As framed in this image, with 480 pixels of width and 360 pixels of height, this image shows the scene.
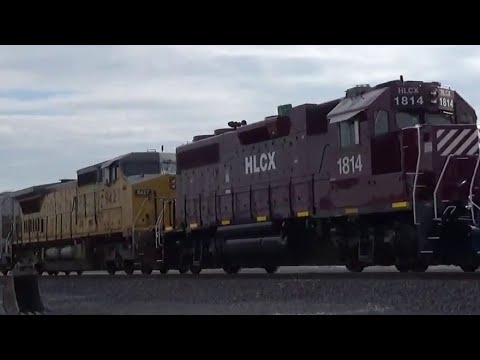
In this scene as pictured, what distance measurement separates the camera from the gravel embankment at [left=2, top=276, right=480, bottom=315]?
9047mm

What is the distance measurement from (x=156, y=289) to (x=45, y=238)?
17.5m

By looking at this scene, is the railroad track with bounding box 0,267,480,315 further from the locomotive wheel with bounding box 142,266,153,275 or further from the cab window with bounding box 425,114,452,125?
the locomotive wheel with bounding box 142,266,153,275

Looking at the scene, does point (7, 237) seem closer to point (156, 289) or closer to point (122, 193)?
point (122, 193)

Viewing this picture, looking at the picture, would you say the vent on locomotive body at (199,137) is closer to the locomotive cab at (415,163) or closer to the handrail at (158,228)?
the handrail at (158,228)

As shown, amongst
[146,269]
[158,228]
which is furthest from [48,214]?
[158,228]

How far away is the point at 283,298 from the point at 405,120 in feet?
19.2

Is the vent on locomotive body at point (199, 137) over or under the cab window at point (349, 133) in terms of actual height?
over

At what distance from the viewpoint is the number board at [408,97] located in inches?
590

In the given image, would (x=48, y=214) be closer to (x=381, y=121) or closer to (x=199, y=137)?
(x=199, y=137)

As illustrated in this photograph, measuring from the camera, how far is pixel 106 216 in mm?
24969

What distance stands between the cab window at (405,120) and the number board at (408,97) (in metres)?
0.18

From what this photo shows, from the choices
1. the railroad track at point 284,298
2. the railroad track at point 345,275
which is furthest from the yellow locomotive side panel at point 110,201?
the railroad track at point 284,298

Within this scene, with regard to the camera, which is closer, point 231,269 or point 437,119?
point 437,119
